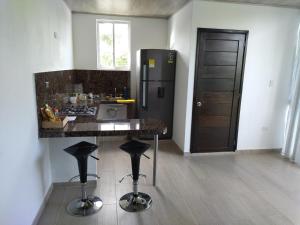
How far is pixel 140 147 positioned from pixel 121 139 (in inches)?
94.1

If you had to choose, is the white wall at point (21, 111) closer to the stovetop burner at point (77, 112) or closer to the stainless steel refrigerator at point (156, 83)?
the stovetop burner at point (77, 112)

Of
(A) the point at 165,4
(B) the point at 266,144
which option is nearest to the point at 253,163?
(B) the point at 266,144

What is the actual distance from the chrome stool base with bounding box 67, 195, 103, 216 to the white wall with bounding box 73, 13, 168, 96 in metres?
3.11

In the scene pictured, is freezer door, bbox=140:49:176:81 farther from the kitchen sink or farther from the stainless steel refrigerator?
the kitchen sink

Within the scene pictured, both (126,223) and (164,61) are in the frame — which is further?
(164,61)

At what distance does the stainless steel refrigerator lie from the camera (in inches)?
169

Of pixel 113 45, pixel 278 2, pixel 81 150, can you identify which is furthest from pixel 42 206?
pixel 278 2

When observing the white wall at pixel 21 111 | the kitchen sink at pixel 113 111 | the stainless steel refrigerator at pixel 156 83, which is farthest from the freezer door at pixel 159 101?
the white wall at pixel 21 111

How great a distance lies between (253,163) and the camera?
12.3 feet

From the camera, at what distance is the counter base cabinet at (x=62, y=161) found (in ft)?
8.93

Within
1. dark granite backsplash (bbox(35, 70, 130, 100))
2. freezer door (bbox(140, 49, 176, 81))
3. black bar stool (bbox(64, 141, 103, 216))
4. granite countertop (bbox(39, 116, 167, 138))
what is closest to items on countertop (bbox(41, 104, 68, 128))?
granite countertop (bbox(39, 116, 167, 138))

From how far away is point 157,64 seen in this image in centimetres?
431

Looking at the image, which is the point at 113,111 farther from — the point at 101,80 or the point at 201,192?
the point at 201,192

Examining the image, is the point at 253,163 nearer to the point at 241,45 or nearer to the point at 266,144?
the point at 266,144
